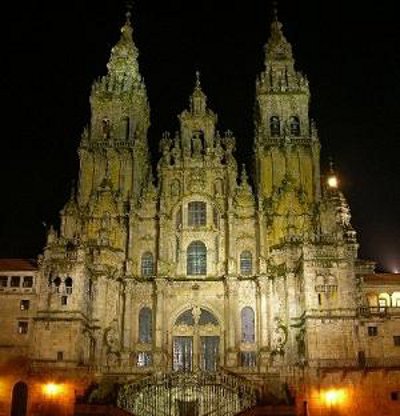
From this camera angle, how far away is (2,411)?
161 feet

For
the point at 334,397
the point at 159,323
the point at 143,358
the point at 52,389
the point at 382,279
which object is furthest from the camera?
the point at 382,279

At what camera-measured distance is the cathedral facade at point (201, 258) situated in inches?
1993

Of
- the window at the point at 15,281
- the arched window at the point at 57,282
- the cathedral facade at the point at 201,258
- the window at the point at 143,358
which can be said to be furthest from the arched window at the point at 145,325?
the window at the point at 15,281

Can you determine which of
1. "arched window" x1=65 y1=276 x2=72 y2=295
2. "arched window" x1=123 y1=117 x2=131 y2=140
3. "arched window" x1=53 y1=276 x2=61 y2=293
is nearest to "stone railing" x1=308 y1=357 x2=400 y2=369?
"arched window" x1=65 y1=276 x2=72 y2=295

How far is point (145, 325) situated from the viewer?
56.3 m

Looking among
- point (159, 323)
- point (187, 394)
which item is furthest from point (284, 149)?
point (187, 394)

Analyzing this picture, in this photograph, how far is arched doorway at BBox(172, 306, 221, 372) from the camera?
5503 centimetres

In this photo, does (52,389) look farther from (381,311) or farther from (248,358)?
(381,311)

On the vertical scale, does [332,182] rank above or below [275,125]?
above

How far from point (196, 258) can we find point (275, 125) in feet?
52.7

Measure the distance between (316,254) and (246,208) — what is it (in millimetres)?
9718

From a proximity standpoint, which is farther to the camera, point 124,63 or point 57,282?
point 124,63

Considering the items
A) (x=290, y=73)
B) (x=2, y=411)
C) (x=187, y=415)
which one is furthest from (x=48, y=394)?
(x=290, y=73)

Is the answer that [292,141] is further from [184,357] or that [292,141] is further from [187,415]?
[187,415]
